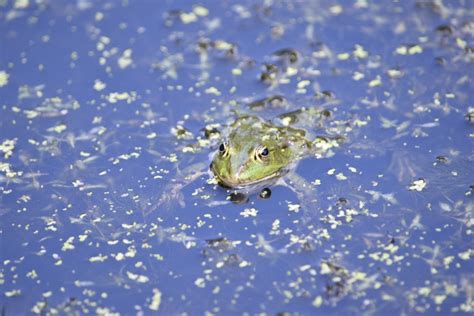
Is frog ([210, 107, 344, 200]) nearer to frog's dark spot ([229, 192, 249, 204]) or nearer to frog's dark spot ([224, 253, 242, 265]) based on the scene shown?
frog's dark spot ([229, 192, 249, 204])

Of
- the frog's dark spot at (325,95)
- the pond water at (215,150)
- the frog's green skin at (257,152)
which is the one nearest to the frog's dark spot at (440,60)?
the pond water at (215,150)

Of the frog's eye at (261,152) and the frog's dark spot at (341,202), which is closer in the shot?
the frog's dark spot at (341,202)

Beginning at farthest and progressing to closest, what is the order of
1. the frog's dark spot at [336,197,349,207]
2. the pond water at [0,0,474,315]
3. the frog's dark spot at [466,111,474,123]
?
the frog's dark spot at [466,111,474,123] < the frog's dark spot at [336,197,349,207] < the pond water at [0,0,474,315]

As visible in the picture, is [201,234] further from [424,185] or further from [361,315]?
[424,185]

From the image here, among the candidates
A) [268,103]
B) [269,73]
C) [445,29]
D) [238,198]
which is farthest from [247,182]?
[445,29]

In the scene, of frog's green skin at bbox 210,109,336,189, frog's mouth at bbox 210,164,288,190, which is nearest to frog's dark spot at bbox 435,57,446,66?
frog's green skin at bbox 210,109,336,189

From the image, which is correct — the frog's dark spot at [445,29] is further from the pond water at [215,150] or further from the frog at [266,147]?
the frog at [266,147]

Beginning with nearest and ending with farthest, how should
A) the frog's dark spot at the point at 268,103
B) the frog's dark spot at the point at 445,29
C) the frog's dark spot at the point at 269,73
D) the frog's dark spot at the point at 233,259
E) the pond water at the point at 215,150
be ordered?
the pond water at the point at 215,150
the frog's dark spot at the point at 233,259
the frog's dark spot at the point at 268,103
the frog's dark spot at the point at 269,73
the frog's dark spot at the point at 445,29

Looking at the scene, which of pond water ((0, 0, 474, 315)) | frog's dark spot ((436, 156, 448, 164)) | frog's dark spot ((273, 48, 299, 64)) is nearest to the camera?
pond water ((0, 0, 474, 315))
